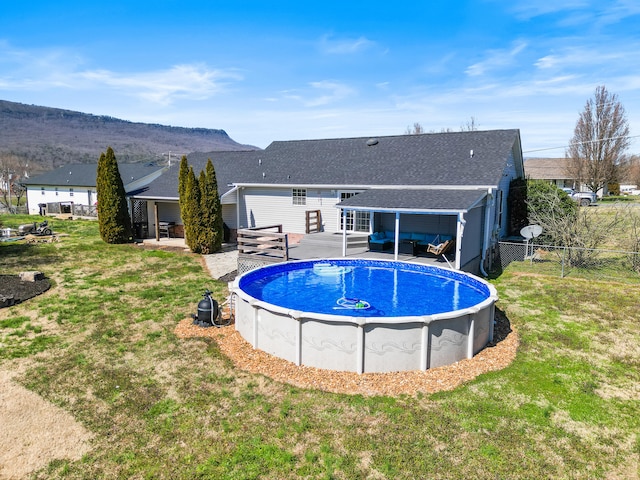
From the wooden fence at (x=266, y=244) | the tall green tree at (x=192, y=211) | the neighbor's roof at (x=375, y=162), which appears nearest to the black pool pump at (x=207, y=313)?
the wooden fence at (x=266, y=244)

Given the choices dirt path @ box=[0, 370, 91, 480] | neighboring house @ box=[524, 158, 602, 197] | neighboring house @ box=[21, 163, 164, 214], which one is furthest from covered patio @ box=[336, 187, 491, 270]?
neighboring house @ box=[524, 158, 602, 197]

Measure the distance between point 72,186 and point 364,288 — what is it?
34.3 meters

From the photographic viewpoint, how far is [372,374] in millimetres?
7648

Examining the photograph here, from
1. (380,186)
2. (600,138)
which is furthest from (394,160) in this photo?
(600,138)

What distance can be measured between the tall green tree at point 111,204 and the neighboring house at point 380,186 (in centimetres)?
155

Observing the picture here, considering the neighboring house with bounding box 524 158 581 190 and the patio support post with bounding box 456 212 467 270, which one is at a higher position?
the neighboring house with bounding box 524 158 581 190

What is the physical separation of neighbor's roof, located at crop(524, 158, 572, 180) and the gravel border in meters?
51.4

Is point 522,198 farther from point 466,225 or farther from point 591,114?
point 591,114

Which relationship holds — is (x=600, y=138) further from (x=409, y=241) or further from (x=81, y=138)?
(x=81, y=138)

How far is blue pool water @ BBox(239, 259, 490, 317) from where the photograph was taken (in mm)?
10375

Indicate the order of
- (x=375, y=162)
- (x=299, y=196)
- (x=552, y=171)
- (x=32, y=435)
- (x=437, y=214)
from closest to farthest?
(x=32, y=435), (x=437, y=214), (x=375, y=162), (x=299, y=196), (x=552, y=171)

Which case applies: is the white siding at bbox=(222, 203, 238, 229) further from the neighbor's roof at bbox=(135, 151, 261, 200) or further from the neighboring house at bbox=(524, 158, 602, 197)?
the neighboring house at bbox=(524, 158, 602, 197)

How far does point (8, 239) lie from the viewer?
22.6 metres

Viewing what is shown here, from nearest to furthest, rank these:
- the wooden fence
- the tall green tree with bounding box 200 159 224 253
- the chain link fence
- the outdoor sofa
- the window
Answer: the wooden fence, the chain link fence, the outdoor sofa, the tall green tree with bounding box 200 159 224 253, the window
